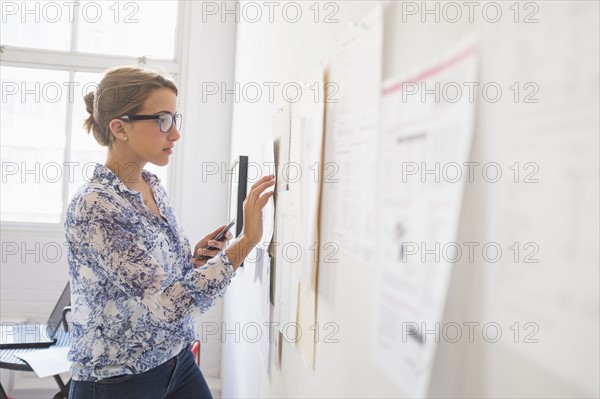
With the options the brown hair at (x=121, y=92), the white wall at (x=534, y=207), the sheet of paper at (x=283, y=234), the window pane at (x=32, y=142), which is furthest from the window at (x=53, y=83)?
the white wall at (x=534, y=207)

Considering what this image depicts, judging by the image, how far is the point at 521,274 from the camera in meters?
0.42

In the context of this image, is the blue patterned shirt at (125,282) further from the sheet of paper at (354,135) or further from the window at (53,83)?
the window at (53,83)

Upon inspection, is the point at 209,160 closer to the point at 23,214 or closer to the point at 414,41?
the point at 23,214

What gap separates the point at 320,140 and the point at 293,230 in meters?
0.28

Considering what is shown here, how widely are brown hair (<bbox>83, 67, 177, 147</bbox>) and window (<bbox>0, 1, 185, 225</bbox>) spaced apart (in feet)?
8.25

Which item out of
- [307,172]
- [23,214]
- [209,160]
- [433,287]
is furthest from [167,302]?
[23,214]

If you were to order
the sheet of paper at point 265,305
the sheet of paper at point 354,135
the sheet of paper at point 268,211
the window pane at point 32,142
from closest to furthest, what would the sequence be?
the sheet of paper at point 354,135 < the sheet of paper at point 268,211 < the sheet of paper at point 265,305 < the window pane at point 32,142

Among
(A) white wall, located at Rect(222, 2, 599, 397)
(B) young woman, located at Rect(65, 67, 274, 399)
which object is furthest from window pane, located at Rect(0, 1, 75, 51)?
(A) white wall, located at Rect(222, 2, 599, 397)

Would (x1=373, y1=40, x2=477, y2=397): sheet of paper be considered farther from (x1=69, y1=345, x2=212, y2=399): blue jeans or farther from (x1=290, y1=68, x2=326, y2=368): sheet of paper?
(x1=69, y1=345, x2=212, y2=399): blue jeans

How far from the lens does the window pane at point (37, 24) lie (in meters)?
3.76

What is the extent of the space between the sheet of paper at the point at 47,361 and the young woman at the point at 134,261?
3.32 ft

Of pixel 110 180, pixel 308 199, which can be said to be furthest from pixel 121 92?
pixel 308 199

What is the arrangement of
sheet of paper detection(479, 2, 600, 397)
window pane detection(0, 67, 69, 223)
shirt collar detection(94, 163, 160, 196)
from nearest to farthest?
sheet of paper detection(479, 2, 600, 397)
shirt collar detection(94, 163, 160, 196)
window pane detection(0, 67, 69, 223)

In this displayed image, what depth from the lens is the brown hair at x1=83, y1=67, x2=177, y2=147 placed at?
1332mm
